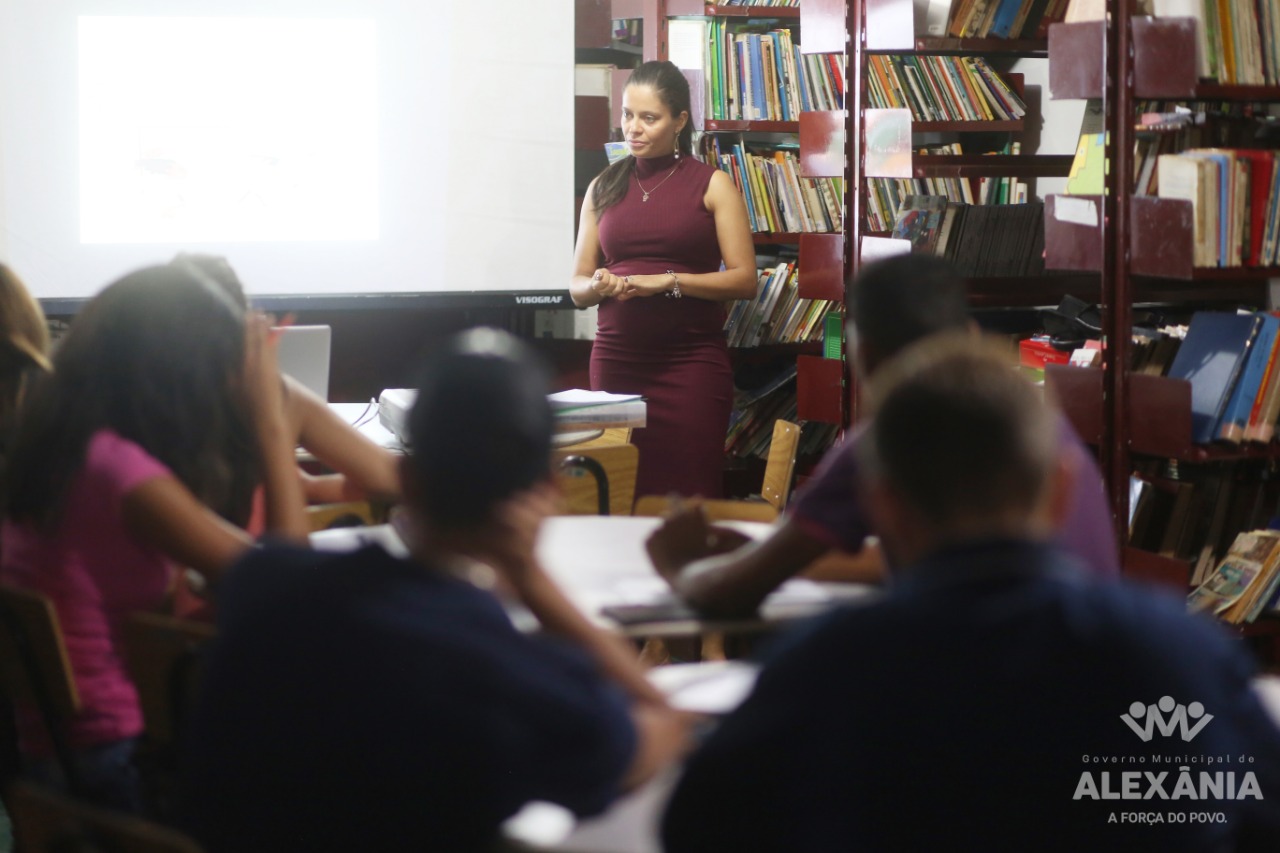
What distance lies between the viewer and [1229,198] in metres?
3.33

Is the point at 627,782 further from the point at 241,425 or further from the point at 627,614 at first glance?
the point at 241,425

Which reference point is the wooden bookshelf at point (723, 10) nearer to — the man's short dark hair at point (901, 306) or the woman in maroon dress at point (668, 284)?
the woman in maroon dress at point (668, 284)

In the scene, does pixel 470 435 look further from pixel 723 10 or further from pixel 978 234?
pixel 723 10

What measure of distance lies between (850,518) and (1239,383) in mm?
1961

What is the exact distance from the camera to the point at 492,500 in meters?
1.24

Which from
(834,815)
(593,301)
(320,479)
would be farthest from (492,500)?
(593,301)

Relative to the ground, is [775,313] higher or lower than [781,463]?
higher

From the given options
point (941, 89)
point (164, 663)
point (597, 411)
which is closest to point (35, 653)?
point (164, 663)

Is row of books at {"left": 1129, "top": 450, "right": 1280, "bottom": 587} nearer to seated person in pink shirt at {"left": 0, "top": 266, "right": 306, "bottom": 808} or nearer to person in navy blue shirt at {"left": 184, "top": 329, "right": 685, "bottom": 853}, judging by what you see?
seated person in pink shirt at {"left": 0, "top": 266, "right": 306, "bottom": 808}

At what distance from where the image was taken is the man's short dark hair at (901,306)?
1.91 metres

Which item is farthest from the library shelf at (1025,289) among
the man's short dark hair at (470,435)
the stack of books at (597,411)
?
the man's short dark hair at (470,435)

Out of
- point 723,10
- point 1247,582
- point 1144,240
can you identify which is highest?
point 723,10

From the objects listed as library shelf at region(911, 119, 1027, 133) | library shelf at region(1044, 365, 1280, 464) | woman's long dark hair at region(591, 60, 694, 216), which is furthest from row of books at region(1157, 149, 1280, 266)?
library shelf at region(911, 119, 1027, 133)

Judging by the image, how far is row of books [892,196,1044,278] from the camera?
13.7 feet
